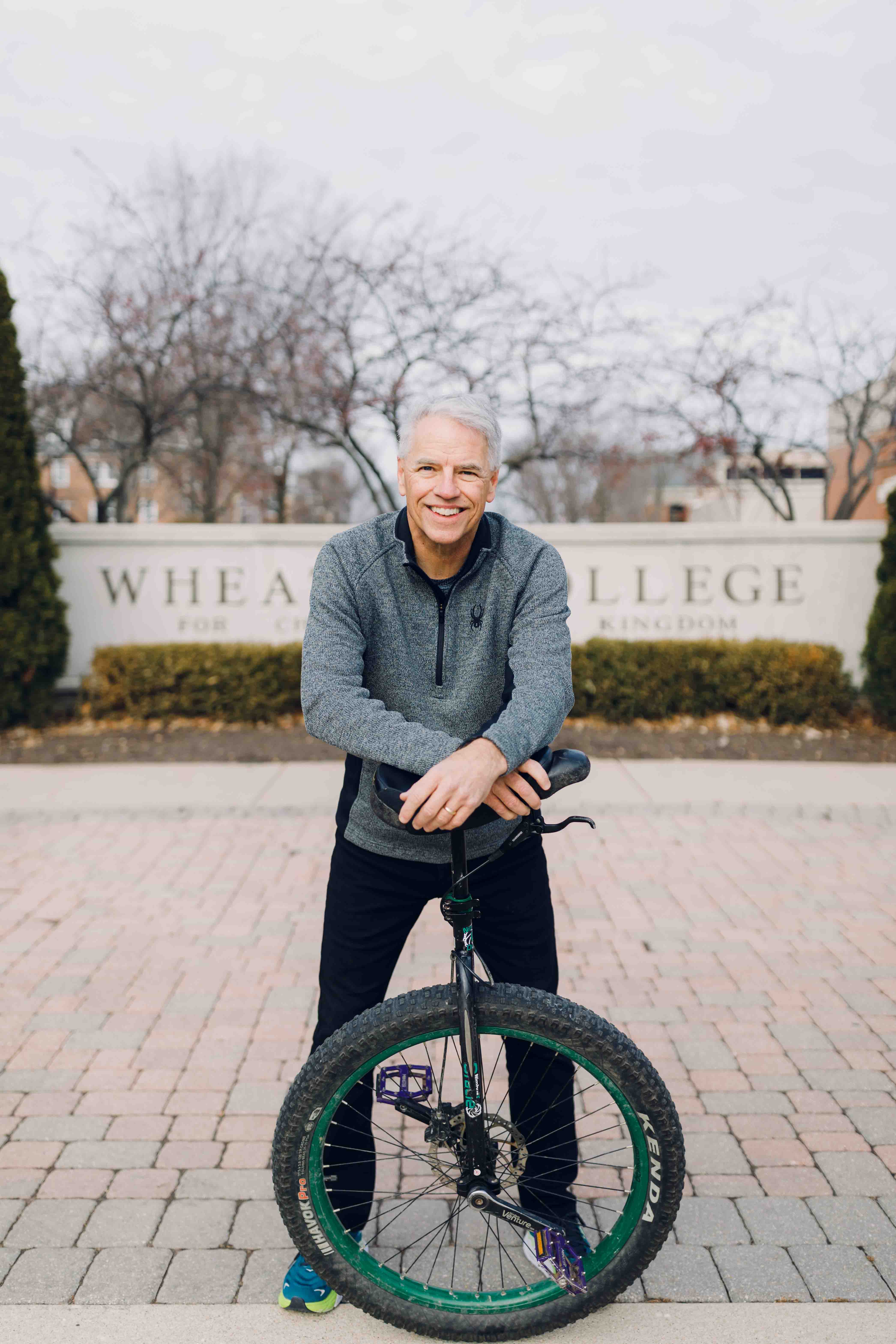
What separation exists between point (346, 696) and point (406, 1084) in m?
0.81

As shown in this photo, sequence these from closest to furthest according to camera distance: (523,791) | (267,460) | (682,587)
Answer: (523,791) < (682,587) < (267,460)

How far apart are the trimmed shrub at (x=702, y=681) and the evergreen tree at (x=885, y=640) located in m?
0.36

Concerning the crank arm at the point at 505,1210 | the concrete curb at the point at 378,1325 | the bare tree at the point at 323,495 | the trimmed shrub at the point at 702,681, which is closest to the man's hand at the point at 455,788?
the crank arm at the point at 505,1210

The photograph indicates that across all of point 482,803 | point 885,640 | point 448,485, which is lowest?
point 885,640

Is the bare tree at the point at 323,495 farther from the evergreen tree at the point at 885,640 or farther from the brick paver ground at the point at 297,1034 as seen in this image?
the brick paver ground at the point at 297,1034

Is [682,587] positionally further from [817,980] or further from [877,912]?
[817,980]

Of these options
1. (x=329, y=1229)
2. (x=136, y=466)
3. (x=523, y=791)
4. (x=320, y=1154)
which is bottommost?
(x=329, y=1229)

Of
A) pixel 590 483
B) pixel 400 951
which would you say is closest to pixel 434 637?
pixel 400 951

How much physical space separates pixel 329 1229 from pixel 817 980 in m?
2.52

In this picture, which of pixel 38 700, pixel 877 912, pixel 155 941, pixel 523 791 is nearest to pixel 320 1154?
pixel 523 791

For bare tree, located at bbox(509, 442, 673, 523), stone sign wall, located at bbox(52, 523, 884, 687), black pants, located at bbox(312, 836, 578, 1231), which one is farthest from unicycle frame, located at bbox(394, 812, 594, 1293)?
bare tree, located at bbox(509, 442, 673, 523)

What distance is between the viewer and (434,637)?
2.07 metres

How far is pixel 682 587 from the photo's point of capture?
1004 cm

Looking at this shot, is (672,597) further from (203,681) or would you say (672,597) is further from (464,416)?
(464,416)
